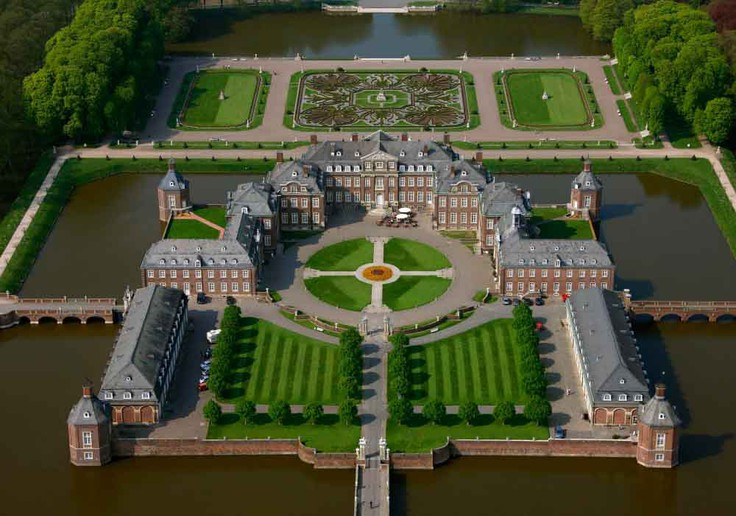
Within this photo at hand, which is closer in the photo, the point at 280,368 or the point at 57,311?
the point at 280,368

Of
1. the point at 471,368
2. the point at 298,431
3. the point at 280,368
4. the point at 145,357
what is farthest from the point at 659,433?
the point at 145,357

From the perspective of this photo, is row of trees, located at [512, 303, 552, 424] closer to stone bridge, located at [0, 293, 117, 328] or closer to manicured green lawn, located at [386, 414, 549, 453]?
manicured green lawn, located at [386, 414, 549, 453]

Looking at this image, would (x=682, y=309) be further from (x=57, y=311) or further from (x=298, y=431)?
(x=57, y=311)

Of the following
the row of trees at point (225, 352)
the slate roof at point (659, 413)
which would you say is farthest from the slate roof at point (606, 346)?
the row of trees at point (225, 352)

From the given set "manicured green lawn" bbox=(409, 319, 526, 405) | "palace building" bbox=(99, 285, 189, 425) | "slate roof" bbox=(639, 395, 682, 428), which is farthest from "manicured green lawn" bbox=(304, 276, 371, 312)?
"slate roof" bbox=(639, 395, 682, 428)

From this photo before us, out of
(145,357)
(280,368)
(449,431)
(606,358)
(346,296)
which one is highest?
(346,296)

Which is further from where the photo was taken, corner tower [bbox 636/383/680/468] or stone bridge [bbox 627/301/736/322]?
stone bridge [bbox 627/301/736/322]

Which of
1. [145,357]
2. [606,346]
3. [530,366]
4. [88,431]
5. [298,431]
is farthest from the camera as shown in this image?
[530,366]
